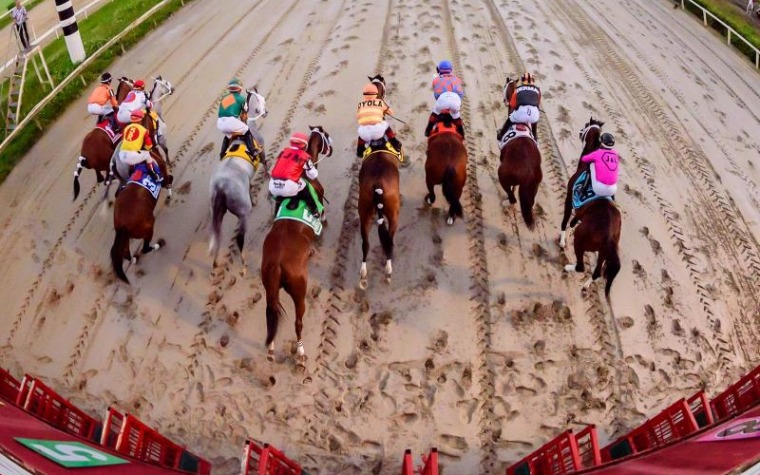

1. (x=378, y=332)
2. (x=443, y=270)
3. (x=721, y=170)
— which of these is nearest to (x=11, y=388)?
(x=378, y=332)

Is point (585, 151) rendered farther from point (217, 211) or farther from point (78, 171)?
point (78, 171)

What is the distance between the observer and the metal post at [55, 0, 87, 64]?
11.4 m

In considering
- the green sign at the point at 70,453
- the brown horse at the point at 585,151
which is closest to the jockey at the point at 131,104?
the green sign at the point at 70,453

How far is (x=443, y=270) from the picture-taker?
7.33m

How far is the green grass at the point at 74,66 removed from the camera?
9.97 meters

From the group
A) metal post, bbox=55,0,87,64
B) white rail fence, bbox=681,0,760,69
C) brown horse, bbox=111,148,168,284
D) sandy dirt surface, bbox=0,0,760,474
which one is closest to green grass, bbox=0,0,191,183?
metal post, bbox=55,0,87,64

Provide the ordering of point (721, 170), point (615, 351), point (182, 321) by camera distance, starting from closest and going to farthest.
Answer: point (615, 351) → point (182, 321) → point (721, 170)

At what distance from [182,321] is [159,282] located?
82cm

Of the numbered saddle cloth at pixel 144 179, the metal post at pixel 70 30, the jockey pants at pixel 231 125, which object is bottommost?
the numbered saddle cloth at pixel 144 179

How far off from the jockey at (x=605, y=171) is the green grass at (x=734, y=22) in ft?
30.6

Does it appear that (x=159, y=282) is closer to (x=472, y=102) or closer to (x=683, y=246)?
(x=472, y=102)

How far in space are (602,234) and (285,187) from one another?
3.77 m

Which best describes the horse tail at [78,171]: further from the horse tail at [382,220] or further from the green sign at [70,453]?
the green sign at [70,453]

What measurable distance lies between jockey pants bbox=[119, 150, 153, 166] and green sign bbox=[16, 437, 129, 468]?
401 centimetres
